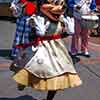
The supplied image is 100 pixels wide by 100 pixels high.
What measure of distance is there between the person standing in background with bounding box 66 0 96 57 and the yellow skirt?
4.24m

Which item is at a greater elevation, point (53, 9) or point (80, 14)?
point (53, 9)

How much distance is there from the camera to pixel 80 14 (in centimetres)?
1002

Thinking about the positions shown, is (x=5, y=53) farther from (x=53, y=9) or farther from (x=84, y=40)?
(x=53, y=9)

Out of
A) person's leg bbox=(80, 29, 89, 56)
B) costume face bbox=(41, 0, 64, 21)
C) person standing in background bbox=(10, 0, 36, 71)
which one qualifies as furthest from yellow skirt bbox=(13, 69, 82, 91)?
person's leg bbox=(80, 29, 89, 56)

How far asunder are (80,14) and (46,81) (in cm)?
452

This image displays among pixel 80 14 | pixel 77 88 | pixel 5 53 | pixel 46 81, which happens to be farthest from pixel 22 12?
pixel 46 81

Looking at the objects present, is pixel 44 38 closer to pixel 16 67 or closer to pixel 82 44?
pixel 16 67

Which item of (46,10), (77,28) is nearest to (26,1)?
(77,28)

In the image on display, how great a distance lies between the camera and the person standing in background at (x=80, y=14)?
997 cm

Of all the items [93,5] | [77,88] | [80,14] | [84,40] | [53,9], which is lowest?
[84,40]

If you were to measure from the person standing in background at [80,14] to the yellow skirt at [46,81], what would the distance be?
424 cm

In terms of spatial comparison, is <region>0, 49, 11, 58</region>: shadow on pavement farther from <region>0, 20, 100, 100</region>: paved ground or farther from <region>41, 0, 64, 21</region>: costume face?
<region>41, 0, 64, 21</region>: costume face

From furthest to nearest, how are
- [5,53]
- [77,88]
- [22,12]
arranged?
[5,53] → [22,12] → [77,88]

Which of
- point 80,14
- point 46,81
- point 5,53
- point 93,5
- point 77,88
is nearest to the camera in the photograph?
point 46,81
